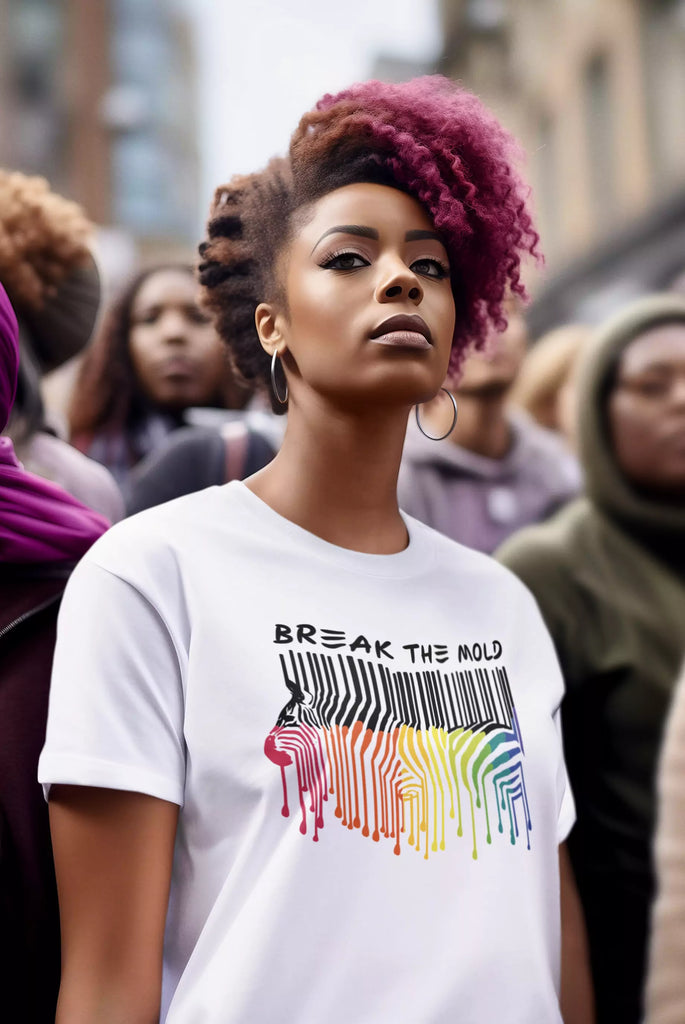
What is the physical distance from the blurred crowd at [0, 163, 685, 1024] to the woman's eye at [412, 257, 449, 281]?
393mm

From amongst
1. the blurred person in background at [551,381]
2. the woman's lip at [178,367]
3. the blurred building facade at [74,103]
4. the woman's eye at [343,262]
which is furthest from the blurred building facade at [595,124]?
the blurred building facade at [74,103]

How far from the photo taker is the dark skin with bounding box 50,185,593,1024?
1355 mm

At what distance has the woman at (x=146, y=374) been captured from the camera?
10.4ft

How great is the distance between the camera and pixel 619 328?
3057 mm

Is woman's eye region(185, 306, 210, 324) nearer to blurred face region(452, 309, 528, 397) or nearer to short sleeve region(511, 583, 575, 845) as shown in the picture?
blurred face region(452, 309, 528, 397)

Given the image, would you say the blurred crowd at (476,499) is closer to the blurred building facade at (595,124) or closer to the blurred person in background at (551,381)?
the blurred person in background at (551,381)

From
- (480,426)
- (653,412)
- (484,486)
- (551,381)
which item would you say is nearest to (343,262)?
(653,412)

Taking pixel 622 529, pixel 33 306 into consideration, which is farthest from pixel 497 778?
pixel 622 529

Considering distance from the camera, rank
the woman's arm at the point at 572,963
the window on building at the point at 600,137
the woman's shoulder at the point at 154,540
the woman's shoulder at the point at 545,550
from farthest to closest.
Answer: the window on building at the point at 600,137 → the woman's shoulder at the point at 545,550 → the woman's arm at the point at 572,963 → the woman's shoulder at the point at 154,540

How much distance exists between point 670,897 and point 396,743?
0.77 m

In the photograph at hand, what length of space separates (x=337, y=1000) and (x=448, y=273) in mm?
1015

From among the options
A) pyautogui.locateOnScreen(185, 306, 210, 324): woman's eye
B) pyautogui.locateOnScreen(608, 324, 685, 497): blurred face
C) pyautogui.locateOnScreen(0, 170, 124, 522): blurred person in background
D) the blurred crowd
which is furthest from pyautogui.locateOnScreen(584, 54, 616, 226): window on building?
pyautogui.locateOnScreen(0, 170, 124, 522): blurred person in background

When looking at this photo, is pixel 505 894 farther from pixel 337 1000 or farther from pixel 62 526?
pixel 62 526

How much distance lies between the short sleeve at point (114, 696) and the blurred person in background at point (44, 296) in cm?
69
